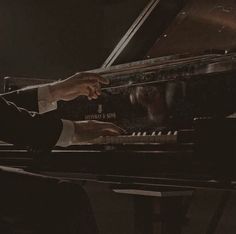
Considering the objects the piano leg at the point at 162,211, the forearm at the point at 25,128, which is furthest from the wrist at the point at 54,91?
the piano leg at the point at 162,211

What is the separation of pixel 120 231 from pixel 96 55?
169 cm

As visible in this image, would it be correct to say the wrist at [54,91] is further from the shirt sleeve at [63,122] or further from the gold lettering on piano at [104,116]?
the gold lettering on piano at [104,116]

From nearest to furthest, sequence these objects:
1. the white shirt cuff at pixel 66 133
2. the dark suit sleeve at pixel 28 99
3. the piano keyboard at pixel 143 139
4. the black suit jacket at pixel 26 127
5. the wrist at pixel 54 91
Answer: the black suit jacket at pixel 26 127 < the white shirt cuff at pixel 66 133 < the piano keyboard at pixel 143 139 < the wrist at pixel 54 91 < the dark suit sleeve at pixel 28 99

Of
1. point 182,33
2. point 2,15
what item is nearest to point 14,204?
point 182,33

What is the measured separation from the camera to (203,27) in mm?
2650

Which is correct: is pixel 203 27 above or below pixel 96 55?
below

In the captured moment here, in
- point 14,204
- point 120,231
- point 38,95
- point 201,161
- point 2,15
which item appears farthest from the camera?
point 2,15

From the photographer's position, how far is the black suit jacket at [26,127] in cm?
150

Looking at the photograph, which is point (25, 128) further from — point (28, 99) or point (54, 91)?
point (28, 99)

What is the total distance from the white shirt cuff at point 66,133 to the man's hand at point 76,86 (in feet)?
0.86

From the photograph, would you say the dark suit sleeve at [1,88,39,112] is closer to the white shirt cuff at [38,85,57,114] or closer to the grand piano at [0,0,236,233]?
the white shirt cuff at [38,85,57,114]

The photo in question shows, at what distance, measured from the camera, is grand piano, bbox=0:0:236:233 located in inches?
67.4

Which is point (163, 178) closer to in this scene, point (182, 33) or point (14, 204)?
point (14, 204)

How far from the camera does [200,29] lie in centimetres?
267
